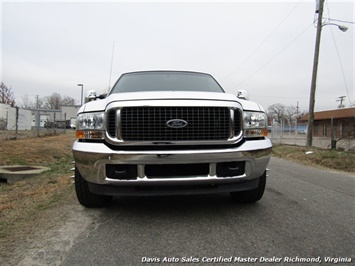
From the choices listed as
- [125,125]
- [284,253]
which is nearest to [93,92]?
[125,125]

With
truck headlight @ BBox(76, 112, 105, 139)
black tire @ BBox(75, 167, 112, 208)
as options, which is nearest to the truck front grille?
truck headlight @ BBox(76, 112, 105, 139)

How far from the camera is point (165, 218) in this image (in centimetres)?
296

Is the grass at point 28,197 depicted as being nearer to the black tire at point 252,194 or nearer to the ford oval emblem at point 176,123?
the ford oval emblem at point 176,123

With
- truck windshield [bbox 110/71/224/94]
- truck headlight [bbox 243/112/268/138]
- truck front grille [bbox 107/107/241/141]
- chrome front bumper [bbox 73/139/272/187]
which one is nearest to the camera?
chrome front bumper [bbox 73/139/272/187]

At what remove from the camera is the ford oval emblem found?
2744 mm

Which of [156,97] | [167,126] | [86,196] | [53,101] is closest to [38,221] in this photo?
[86,196]

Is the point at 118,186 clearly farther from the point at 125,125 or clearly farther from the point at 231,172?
Result: the point at 231,172

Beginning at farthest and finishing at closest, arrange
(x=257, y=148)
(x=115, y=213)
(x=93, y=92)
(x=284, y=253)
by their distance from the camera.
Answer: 1. (x=93, y=92)
2. (x=115, y=213)
3. (x=257, y=148)
4. (x=284, y=253)

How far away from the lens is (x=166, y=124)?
2.75 metres

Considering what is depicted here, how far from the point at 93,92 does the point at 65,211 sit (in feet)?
5.47

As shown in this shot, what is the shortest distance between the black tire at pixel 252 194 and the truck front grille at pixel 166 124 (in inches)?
33.9

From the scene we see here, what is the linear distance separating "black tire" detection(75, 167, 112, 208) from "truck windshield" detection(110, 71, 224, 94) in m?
1.38

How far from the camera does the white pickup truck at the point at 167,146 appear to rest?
104 inches

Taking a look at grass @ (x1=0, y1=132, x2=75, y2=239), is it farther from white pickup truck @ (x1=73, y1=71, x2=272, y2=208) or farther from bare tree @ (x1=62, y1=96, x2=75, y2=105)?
bare tree @ (x1=62, y1=96, x2=75, y2=105)
